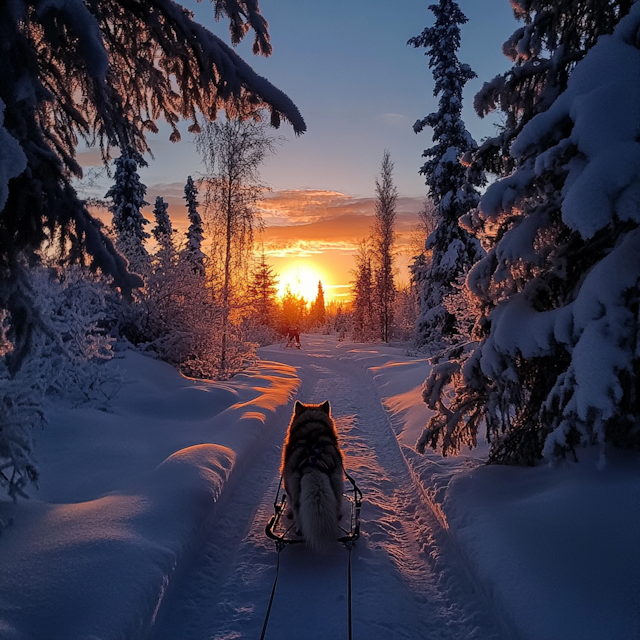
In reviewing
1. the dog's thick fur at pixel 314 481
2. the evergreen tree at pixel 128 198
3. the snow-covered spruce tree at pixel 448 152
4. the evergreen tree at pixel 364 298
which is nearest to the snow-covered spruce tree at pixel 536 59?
the dog's thick fur at pixel 314 481

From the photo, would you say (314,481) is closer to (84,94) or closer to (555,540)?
(555,540)

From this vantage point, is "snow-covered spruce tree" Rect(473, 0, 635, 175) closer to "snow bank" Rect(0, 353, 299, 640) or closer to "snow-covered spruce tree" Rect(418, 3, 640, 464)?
"snow-covered spruce tree" Rect(418, 3, 640, 464)

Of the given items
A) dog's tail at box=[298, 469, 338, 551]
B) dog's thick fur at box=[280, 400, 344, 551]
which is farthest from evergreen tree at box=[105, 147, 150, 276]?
dog's tail at box=[298, 469, 338, 551]

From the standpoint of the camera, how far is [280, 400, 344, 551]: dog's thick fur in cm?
362

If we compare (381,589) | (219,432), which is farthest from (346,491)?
(219,432)

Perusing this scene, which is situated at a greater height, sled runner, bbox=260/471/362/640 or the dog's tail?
the dog's tail

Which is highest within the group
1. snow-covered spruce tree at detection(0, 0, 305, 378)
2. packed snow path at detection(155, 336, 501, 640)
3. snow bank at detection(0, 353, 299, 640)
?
snow-covered spruce tree at detection(0, 0, 305, 378)

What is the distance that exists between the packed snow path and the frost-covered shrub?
2007mm

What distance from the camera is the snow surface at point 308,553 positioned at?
280 cm

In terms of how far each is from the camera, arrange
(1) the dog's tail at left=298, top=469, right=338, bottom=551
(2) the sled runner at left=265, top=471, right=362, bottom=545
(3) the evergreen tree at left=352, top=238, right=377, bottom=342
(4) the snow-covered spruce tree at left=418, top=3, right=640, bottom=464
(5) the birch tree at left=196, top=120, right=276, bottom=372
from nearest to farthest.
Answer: (4) the snow-covered spruce tree at left=418, top=3, right=640, bottom=464 < (1) the dog's tail at left=298, top=469, right=338, bottom=551 < (2) the sled runner at left=265, top=471, right=362, bottom=545 < (5) the birch tree at left=196, top=120, right=276, bottom=372 < (3) the evergreen tree at left=352, top=238, right=377, bottom=342

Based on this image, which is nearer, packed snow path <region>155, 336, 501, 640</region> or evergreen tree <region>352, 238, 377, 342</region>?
packed snow path <region>155, 336, 501, 640</region>

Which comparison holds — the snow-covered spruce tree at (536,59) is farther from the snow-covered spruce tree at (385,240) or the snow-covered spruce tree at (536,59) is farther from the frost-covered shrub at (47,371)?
the snow-covered spruce tree at (385,240)

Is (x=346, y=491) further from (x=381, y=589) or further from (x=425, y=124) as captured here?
(x=425, y=124)

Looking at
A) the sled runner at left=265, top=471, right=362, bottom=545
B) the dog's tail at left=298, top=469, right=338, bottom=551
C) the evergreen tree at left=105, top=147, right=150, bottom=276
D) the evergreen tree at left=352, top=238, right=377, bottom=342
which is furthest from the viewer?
the evergreen tree at left=352, top=238, right=377, bottom=342
